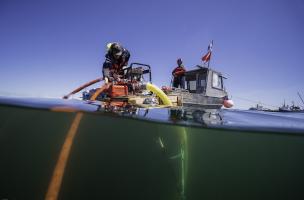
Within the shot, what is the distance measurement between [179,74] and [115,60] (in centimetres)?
632

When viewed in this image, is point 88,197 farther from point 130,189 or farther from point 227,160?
point 227,160

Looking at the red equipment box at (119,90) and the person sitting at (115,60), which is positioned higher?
the person sitting at (115,60)

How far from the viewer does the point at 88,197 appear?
5.18m

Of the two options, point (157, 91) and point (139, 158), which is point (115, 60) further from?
point (139, 158)

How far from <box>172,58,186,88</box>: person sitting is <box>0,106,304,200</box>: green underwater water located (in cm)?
579

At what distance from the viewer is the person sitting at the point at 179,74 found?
46.9ft

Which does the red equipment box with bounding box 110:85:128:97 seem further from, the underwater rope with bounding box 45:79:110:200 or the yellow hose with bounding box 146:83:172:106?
the yellow hose with bounding box 146:83:172:106

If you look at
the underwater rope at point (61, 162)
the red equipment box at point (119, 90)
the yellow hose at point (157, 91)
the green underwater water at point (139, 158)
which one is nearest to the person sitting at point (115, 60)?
the underwater rope at point (61, 162)

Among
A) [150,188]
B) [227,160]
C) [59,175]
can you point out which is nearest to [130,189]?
[150,188]

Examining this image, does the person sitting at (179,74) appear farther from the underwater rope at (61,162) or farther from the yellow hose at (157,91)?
the underwater rope at (61,162)

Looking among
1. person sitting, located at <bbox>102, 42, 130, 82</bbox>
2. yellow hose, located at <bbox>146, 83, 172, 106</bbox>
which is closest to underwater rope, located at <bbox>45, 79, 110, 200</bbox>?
person sitting, located at <bbox>102, 42, 130, 82</bbox>

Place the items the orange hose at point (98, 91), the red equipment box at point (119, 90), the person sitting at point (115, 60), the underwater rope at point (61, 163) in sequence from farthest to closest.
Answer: the person sitting at point (115, 60)
the red equipment box at point (119, 90)
the orange hose at point (98, 91)
the underwater rope at point (61, 163)

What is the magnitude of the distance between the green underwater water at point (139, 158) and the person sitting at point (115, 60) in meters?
2.39

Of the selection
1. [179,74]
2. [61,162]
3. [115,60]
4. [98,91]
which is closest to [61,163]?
[61,162]
